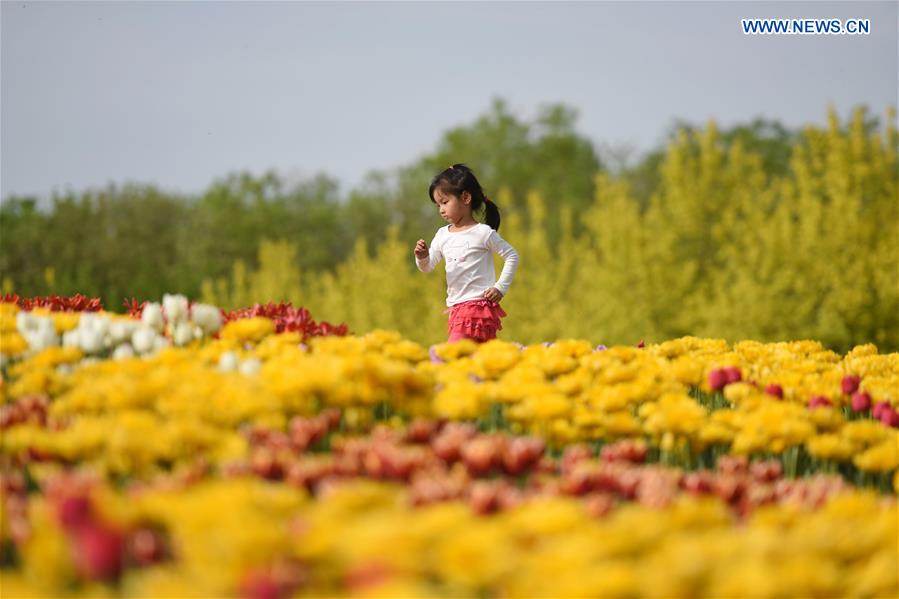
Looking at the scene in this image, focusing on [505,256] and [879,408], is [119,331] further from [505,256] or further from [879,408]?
[505,256]

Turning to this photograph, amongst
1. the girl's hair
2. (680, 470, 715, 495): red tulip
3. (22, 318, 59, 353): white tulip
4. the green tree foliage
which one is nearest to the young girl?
the girl's hair

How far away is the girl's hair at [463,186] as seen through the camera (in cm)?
673

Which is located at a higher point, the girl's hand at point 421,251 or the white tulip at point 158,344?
the girl's hand at point 421,251

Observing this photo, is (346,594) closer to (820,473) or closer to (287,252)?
(820,473)

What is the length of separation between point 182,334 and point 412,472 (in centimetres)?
181

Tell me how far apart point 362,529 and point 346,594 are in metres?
0.11

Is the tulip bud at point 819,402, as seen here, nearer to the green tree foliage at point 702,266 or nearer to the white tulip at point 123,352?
the white tulip at point 123,352

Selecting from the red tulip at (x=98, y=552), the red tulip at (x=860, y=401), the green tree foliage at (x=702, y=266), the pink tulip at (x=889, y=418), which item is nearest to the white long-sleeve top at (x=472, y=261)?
the red tulip at (x=860, y=401)

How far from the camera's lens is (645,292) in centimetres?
1403

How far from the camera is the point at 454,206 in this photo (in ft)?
22.0

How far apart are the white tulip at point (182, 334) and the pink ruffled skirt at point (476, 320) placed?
274 cm

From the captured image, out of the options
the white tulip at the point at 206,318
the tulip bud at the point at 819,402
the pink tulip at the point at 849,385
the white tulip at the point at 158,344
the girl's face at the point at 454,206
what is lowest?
the tulip bud at the point at 819,402

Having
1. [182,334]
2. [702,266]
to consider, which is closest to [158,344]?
[182,334]

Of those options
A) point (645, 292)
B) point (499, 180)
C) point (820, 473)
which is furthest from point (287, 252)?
point (820, 473)
